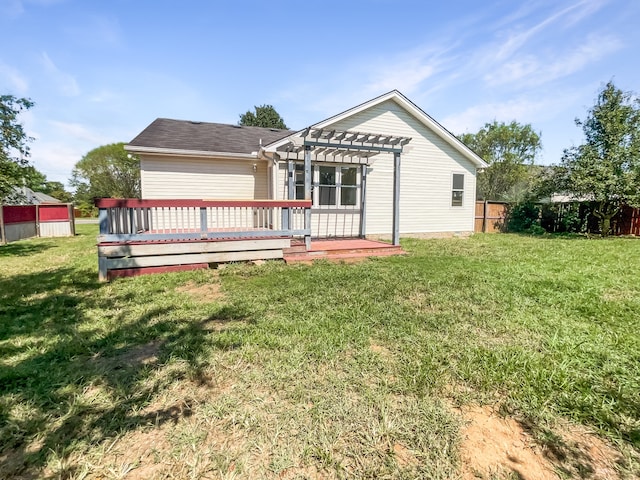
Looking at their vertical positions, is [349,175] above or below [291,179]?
above

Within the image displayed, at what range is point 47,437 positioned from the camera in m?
1.84

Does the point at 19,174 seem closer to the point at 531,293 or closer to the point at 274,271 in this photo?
the point at 274,271

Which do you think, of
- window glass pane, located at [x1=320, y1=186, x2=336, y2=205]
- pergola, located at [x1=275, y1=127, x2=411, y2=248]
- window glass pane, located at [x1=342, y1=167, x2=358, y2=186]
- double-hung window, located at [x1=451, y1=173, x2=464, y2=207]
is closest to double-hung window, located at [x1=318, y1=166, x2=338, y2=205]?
window glass pane, located at [x1=320, y1=186, x2=336, y2=205]

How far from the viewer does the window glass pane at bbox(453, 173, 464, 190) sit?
483 inches

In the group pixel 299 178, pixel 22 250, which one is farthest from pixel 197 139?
pixel 22 250

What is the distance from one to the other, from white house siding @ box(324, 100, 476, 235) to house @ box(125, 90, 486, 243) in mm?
38

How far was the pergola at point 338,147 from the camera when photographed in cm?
734

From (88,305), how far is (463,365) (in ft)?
16.0

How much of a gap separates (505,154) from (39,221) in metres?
37.7

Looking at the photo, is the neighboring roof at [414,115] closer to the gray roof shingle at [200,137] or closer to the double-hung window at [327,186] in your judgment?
the gray roof shingle at [200,137]

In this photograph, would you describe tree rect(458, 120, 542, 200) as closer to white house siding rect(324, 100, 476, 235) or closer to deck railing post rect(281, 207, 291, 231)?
white house siding rect(324, 100, 476, 235)

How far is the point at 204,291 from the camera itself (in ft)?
16.1

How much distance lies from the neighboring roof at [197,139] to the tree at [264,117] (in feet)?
81.5

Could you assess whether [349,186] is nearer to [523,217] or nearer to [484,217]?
[484,217]
